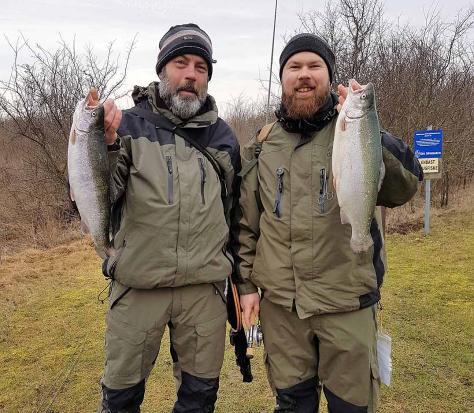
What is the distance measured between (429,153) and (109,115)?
8.66m

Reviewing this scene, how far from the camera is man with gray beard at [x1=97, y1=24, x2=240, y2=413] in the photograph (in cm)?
254

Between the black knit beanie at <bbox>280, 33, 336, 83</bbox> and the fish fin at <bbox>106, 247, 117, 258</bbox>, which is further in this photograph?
the black knit beanie at <bbox>280, 33, 336, 83</bbox>

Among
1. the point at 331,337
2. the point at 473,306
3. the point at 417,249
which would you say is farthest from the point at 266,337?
the point at 417,249

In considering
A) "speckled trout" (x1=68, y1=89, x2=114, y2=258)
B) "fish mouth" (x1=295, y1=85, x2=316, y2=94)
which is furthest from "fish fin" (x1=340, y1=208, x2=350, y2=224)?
"speckled trout" (x1=68, y1=89, x2=114, y2=258)

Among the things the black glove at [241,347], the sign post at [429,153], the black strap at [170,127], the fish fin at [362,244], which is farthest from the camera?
the sign post at [429,153]

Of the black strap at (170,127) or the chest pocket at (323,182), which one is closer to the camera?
the chest pocket at (323,182)

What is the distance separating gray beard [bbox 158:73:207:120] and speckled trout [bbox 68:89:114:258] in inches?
23.8

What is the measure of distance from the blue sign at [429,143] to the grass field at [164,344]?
2346 mm

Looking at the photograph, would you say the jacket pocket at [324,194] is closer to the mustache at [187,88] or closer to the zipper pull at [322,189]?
the zipper pull at [322,189]

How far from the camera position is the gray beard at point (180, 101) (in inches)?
108

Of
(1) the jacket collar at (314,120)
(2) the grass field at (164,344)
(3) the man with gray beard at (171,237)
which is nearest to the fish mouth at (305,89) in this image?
(1) the jacket collar at (314,120)

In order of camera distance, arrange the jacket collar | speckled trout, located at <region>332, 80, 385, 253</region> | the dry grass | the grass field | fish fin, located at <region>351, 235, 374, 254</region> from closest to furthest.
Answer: speckled trout, located at <region>332, 80, 385, 253</region>, fish fin, located at <region>351, 235, 374, 254</region>, the jacket collar, the grass field, the dry grass

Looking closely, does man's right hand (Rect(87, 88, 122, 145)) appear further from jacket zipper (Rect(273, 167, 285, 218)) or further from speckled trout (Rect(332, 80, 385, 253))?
speckled trout (Rect(332, 80, 385, 253))

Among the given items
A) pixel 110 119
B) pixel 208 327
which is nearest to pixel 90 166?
pixel 110 119
